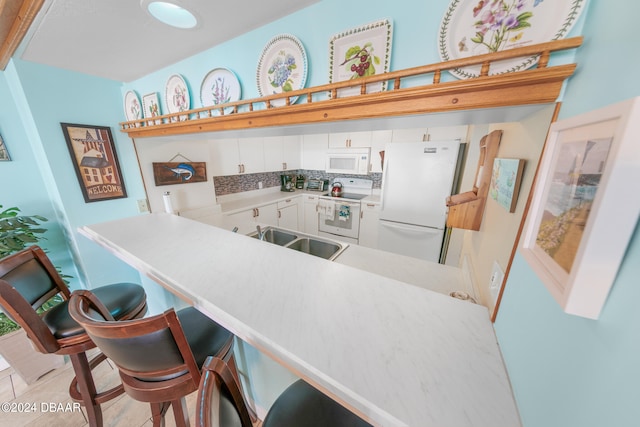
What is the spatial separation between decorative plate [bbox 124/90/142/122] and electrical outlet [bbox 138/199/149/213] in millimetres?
721

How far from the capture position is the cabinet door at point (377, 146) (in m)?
2.87

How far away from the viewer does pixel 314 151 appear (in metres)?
3.61

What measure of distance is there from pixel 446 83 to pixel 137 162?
2.40 meters

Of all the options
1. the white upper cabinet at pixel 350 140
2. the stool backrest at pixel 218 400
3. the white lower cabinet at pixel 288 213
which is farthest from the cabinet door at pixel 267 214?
the stool backrest at pixel 218 400

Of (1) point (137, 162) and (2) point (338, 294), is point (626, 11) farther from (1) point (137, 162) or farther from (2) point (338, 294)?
(1) point (137, 162)

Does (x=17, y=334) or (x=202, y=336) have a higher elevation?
(x=202, y=336)

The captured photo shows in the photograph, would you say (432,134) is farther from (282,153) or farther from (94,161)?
Answer: (94,161)

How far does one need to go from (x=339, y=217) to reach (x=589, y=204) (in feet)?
9.51

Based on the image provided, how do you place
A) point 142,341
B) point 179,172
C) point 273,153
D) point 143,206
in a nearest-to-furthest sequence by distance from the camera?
point 142,341 → point 143,206 → point 179,172 → point 273,153

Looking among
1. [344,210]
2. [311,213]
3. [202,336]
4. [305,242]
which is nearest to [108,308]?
[202,336]

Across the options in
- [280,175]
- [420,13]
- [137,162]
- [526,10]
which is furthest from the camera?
[280,175]

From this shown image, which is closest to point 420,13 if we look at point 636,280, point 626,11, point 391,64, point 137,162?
point 391,64

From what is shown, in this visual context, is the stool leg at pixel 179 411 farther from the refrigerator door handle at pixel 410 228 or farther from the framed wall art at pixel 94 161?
the refrigerator door handle at pixel 410 228

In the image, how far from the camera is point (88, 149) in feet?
5.43
